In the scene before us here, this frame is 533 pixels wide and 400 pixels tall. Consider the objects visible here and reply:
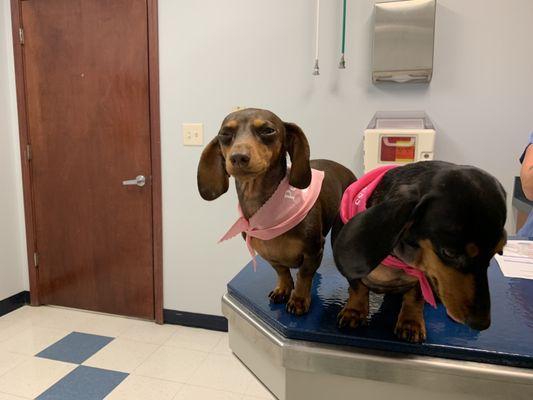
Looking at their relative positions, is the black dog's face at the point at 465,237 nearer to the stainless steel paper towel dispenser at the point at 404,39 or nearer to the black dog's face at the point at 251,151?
the black dog's face at the point at 251,151

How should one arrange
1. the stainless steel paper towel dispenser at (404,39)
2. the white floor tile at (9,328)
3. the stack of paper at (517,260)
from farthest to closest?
the white floor tile at (9,328) → the stainless steel paper towel dispenser at (404,39) → the stack of paper at (517,260)

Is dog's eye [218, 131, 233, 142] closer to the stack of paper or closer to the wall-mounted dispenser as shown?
the stack of paper

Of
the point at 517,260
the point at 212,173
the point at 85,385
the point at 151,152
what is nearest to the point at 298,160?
the point at 212,173

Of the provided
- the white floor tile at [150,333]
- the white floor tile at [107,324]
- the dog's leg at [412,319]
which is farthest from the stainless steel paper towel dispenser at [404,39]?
the white floor tile at [107,324]

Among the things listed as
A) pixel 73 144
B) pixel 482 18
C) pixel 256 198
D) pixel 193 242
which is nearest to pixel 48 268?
pixel 73 144

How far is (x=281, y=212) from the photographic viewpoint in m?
0.68

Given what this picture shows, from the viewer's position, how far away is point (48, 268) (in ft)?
9.02

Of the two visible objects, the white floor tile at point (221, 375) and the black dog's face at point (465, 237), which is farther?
the white floor tile at point (221, 375)


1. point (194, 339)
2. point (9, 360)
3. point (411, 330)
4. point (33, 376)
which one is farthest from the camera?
point (194, 339)

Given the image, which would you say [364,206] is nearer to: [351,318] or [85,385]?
[351,318]

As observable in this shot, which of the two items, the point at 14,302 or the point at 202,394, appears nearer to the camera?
the point at 202,394

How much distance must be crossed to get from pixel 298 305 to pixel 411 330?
A: 0.60 ft

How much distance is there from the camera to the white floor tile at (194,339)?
7.43ft

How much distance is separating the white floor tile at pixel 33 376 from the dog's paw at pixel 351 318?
1765 millimetres
